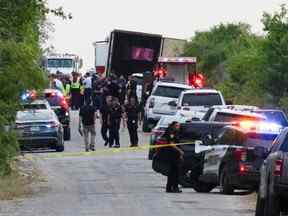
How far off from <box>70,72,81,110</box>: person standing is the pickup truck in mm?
37894

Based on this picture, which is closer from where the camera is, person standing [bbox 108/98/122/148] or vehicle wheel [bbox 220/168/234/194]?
vehicle wheel [bbox 220/168/234/194]

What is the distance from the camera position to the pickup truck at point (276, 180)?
54.4ft

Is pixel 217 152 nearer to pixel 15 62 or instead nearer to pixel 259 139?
pixel 259 139

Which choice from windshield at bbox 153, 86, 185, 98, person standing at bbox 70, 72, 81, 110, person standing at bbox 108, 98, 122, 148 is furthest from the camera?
person standing at bbox 70, 72, 81, 110

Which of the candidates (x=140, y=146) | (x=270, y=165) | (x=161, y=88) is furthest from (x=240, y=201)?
(x=161, y=88)

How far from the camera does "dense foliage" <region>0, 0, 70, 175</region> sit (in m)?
25.1

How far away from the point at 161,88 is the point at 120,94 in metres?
1.68

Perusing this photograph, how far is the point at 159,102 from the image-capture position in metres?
47.1

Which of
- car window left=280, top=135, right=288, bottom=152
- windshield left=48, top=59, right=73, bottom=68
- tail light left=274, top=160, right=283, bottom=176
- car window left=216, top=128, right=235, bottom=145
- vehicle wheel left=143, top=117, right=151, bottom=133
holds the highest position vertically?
car window left=280, top=135, right=288, bottom=152

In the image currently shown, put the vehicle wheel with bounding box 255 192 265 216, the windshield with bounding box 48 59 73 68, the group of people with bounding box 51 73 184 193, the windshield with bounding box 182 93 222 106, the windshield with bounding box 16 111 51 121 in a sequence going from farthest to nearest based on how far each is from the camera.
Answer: the windshield with bounding box 48 59 73 68
the windshield with bounding box 182 93 222 106
the windshield with bounding box 16 111 51 121
the group of people with bounding box 51 73 184 193
the vehicle wheel with bounding box 255 192 265 216

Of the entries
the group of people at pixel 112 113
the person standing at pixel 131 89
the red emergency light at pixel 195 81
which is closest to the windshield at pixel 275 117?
the group of people at pixel 112 113

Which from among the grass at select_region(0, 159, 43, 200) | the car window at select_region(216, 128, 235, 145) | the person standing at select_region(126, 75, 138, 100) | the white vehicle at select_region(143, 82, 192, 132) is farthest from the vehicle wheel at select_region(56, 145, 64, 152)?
the car window at select_region(216, 128, 235, 145)

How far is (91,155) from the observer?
3662 centimetres

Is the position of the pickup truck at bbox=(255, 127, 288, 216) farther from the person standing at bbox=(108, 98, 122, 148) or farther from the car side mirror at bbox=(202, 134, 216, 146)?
the person standing at bbox=(108, 98, 122, 148)
